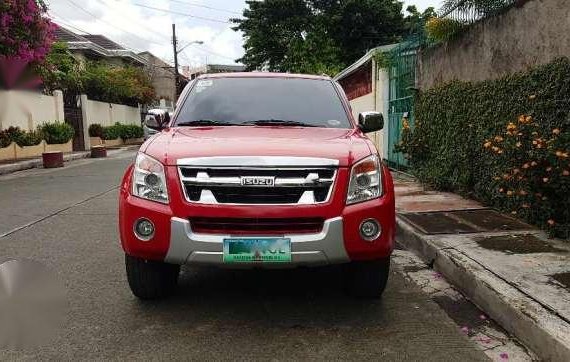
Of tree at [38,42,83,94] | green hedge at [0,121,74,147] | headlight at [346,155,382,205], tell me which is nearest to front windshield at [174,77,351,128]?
headlight at [346,155,382,205]

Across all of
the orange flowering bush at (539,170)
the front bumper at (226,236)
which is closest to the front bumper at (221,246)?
the front bumper at (226,236)

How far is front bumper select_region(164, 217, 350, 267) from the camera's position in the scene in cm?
351

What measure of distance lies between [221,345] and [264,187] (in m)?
0.99

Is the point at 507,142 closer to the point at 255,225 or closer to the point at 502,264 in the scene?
the point at 502,264

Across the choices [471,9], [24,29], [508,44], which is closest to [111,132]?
[24,29]

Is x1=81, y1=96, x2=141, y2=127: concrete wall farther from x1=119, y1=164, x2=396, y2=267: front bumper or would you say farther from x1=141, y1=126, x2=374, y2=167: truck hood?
x1=119, y1=164, x2=396, y2=267: front bumper

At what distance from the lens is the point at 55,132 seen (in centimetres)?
2180

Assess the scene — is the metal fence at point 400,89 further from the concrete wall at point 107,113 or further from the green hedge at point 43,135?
the concrete wall at point 107,113

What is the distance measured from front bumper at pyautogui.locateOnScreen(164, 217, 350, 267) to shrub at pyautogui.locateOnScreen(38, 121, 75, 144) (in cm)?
1896

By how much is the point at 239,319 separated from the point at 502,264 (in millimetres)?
2253

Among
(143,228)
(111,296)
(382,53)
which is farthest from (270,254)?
(382,53)

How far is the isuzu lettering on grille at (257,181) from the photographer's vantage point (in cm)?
355

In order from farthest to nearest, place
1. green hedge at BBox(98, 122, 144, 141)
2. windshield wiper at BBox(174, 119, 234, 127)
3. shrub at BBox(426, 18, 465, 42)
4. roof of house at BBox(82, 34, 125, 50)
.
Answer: roof of house at BBox(82, 34, 125, 50)
green hedge at BBox(98, 122, 144, 141)
shrub at BBox(426, 18, 465, 42)
windshield wiper at BBox(174, 119, 234, 127)

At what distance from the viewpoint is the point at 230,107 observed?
4.82m
